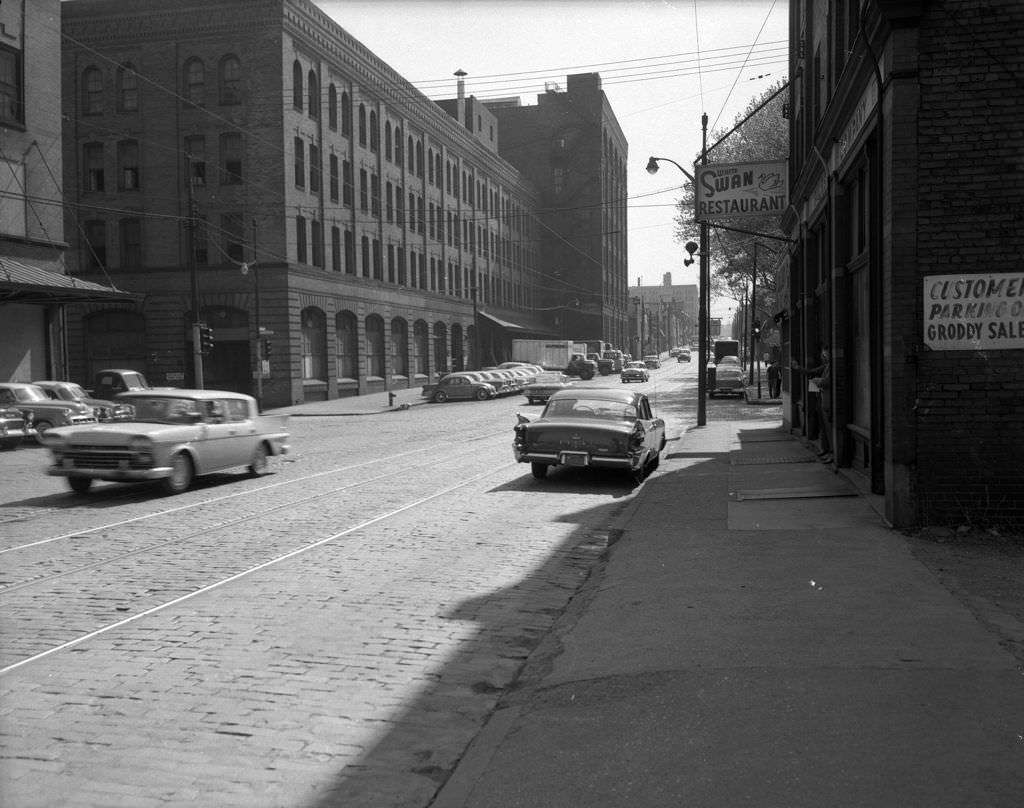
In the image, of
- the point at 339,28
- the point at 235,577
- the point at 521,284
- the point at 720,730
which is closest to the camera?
the point at 720,730

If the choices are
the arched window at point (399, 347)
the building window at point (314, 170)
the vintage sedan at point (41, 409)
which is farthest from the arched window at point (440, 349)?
the vintage sedan at point (41, 409)

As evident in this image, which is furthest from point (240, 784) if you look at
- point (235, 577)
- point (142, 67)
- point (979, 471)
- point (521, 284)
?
point (521, 284)

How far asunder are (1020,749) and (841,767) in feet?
2.71

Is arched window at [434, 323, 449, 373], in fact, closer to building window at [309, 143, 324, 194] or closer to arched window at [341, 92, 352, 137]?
arched window at [341, 92, 352, 137]

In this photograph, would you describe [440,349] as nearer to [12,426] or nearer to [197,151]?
[197,151]

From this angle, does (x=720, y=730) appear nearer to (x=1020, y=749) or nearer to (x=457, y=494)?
(x=1020, y=749)

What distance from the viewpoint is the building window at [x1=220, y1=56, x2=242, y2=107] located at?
45.5m

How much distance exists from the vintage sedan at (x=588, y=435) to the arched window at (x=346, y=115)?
39.1 meters

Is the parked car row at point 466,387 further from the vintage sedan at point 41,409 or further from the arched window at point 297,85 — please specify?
the vintage sedan at point 41,409

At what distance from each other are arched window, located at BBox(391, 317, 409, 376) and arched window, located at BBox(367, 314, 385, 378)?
5.40 ft

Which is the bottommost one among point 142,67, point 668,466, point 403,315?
point 668,466

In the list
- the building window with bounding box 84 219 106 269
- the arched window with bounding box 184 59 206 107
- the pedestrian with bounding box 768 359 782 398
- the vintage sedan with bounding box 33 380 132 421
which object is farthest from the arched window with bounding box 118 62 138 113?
the pedestrian with bounding box 768 359 782 398

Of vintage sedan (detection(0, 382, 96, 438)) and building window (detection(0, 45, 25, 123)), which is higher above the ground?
building window (detection(0, 45, 25, 123))

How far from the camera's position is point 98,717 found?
5246 millimetres
